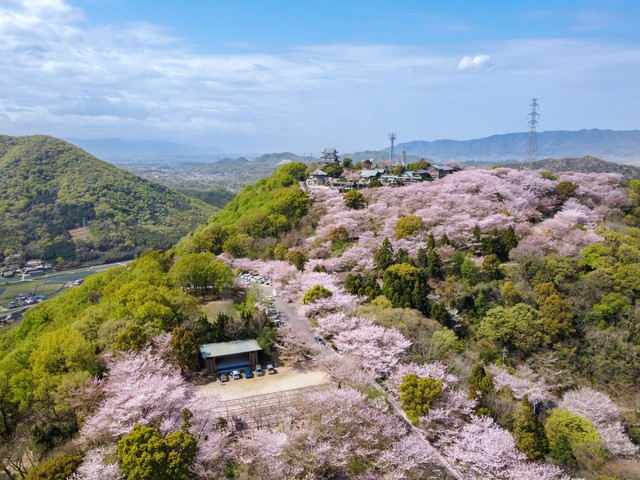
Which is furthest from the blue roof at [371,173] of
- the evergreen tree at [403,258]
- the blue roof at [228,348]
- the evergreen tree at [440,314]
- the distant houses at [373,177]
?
the blue roof at [228,348]

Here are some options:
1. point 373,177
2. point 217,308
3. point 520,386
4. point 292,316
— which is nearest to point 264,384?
point 292,316

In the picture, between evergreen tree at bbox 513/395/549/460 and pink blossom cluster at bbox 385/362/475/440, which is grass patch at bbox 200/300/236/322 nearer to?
pink blossom cluster at bbox 385/362/475/440

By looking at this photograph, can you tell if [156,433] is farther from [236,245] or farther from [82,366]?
[236,245]

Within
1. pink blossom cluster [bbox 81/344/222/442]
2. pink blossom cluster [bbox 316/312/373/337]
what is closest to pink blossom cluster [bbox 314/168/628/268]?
pink blossom cluster [bbox 316/312/373/337]

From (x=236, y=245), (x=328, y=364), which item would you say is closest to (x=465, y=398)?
(x=328, y=364)

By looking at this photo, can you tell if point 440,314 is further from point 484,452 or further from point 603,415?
point 484,452

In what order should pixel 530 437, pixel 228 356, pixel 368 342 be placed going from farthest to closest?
pixel 228 356 < pixel 368 342 < pixel 530 437

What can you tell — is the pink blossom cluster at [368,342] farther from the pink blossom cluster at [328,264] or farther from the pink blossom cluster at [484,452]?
the pink blossom cluster at [328,264]

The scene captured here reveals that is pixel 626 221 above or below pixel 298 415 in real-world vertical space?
above
